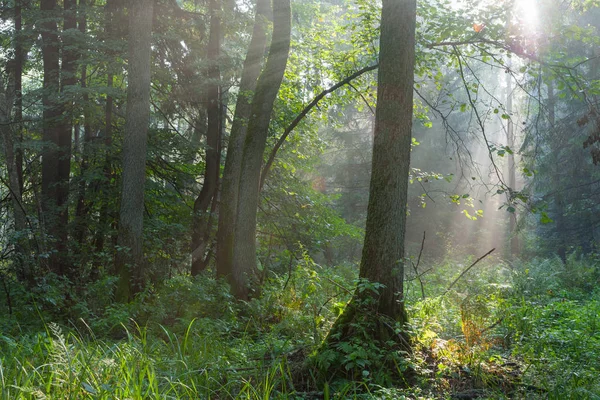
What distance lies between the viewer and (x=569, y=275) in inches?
626

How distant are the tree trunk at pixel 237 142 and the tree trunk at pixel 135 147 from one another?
5.82 ft

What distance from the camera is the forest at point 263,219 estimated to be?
482cm

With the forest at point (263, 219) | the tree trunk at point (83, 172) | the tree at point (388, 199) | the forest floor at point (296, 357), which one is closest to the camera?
the forest floor at point (296, 357)

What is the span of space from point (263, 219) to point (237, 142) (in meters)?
2.44

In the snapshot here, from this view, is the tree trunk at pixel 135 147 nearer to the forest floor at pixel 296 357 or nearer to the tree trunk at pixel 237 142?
the forest floor at pixel 296 357

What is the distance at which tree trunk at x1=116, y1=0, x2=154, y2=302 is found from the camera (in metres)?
10.2

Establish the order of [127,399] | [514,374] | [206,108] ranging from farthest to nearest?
[206,108], [514,374], [127,399]

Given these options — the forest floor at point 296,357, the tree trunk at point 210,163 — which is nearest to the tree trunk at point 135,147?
the forest floor at point 296,357

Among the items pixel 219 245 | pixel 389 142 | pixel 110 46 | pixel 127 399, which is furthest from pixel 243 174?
pixel 127 399

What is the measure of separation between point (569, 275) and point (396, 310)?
1259 centimetres

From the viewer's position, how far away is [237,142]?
11.9 metres

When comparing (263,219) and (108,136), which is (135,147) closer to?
(108,136)

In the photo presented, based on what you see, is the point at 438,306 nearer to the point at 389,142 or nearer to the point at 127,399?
the point at 389,142

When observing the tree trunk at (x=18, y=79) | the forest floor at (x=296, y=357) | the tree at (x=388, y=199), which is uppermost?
the tree trunk at (x=18, y=79)
